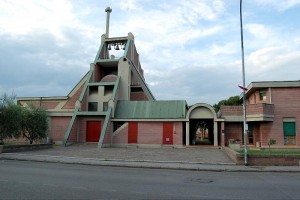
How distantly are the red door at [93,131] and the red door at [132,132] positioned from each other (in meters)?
4.76

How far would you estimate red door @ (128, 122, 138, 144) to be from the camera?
1346 inches

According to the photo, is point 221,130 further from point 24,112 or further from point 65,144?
point 24,112

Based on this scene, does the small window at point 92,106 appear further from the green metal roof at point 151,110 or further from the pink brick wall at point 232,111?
the pink brick wall at point 232,111

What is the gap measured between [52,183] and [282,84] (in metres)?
26.6

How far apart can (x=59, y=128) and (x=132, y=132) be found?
10106mm

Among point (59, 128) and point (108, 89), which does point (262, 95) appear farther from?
point (59, 128)

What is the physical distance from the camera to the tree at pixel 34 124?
1183 inches

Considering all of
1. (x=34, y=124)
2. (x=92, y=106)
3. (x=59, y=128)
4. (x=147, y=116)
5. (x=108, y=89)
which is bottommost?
(x=59, y=128)

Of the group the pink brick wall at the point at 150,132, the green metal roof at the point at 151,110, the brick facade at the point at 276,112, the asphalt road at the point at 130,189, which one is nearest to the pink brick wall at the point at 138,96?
the green metal roof at the point at 151,110

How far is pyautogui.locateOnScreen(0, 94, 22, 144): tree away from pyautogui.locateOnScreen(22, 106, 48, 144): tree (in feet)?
9.97

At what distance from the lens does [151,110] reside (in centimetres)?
3578

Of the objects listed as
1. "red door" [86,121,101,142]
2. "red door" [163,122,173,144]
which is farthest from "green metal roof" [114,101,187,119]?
"red door" [86,121,101,142]

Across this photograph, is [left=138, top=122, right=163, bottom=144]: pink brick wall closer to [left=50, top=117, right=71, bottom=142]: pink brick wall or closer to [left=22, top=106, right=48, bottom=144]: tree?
[left=50, top=117, right=71, bottom=142]: pink brick wall

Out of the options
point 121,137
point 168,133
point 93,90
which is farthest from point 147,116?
point 93,90
